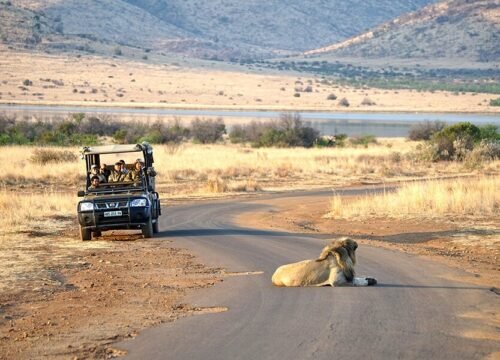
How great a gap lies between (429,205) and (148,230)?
8.27 m

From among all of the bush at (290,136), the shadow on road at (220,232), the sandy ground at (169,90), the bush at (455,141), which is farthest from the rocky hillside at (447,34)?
the shadow on road at (220,232)

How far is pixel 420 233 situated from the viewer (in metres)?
22.4

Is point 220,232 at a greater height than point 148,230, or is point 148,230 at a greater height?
point 148,230

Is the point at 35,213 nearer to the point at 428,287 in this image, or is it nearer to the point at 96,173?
the point at 96,173

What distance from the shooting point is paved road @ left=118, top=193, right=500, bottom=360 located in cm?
1045

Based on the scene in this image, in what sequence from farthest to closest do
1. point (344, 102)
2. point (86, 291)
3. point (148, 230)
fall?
point (344, 102) → point (148, 230) → point (86, 291)

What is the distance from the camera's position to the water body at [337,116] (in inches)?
3349

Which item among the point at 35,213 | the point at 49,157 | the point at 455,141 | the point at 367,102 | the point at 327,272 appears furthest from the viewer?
the point at 367,102

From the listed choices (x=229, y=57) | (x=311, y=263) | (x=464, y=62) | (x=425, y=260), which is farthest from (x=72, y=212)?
(x=229, y=57)

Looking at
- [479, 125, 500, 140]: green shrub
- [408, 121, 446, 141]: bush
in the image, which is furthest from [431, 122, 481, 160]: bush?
[408, 121, 446, 141]: bush

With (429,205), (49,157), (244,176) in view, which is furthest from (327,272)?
(49,157)

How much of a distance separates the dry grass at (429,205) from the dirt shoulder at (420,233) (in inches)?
25.7

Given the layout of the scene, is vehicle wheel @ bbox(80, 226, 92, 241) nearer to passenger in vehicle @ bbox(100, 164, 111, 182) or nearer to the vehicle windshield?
the vehicle windshield

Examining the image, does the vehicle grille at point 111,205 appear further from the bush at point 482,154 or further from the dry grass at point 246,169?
the bush at point 482,154
